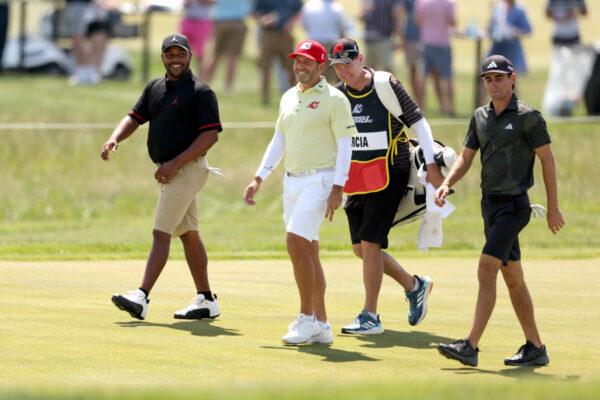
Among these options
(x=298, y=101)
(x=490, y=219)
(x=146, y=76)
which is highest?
(x=146, y=76)

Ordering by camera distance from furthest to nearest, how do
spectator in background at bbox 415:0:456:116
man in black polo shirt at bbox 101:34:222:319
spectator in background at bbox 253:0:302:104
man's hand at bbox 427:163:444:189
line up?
1. spectator in background at bbox 253:0:302:104
2. spectator in background at bbox 415:0:456:116
3. man in black polo shirt at bbox 101:34:222:319
4. man's hand at bbox 427:163:444:189

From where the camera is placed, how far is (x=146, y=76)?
30156mm

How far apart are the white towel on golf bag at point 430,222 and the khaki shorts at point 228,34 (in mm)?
16177

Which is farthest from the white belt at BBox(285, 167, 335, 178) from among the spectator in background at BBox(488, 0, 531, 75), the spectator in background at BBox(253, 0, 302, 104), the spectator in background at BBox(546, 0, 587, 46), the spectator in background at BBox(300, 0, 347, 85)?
the spectator in background at BBox(546, 0, 587, 46)

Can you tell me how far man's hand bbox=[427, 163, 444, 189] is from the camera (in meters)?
11.6

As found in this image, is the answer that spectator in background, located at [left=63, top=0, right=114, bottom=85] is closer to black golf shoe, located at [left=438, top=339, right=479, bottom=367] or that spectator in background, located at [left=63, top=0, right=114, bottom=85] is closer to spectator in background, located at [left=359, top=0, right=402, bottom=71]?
spectator in background, located at [left=359, top=0, right=402, bottom=71]

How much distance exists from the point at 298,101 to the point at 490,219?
5.11ft

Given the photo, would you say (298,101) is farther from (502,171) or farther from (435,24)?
(435,24)

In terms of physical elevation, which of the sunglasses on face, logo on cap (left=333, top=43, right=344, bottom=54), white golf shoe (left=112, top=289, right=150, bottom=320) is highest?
logo on cap (left=333, top=43, right=344, bottom=54)

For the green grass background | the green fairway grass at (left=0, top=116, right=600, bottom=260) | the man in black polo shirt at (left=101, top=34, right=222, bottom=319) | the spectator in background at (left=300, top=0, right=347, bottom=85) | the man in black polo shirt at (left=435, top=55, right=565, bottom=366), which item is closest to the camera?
the green grass background

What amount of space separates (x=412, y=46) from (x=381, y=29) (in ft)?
2.08

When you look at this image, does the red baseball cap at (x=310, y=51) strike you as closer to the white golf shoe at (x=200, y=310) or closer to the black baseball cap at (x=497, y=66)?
the black baseball cap at (x=497, y=66)

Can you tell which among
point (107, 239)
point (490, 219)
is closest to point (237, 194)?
point (107, 239)

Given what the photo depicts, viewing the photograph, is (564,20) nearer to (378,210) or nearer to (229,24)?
(229,24)
